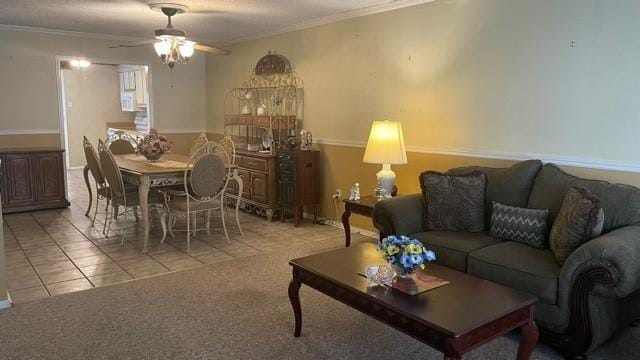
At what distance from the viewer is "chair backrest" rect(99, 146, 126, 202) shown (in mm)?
4574

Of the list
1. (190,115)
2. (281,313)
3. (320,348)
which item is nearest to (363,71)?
(281,313)

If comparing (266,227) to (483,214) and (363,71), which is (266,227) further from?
(483,214)

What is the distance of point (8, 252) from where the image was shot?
4.46 metres

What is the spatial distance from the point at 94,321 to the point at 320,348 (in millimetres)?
1438

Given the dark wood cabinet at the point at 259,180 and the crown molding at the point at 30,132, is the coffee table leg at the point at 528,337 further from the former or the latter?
the crown molding at the point at 30,132

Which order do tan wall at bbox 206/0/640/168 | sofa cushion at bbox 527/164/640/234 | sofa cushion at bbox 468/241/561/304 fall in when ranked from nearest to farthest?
sofa cushion at bbox 468/241/561/304 < sofa cushion at bbox 527/164/640/234 < tan wall at bbox 206/0/640/168

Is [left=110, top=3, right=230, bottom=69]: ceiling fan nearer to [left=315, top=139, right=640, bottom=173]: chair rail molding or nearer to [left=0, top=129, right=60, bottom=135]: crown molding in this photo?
[left=315, top=139, right=640, bottom=173]: chair rail molding

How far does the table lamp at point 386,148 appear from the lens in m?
4.18

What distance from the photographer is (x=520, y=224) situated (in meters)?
3.21

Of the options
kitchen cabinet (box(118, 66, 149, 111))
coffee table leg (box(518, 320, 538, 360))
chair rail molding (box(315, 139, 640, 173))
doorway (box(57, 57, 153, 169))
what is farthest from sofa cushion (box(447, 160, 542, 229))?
doorway (box(57, 57, 153, 169))

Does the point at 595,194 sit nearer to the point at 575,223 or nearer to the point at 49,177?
the point at 575,223

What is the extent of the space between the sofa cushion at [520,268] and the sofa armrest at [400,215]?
2.06 feet

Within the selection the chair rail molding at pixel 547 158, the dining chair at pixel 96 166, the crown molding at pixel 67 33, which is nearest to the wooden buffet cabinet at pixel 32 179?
the dining chair at pixel 96 166

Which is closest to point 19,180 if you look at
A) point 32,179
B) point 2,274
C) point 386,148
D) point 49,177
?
point 32,179
